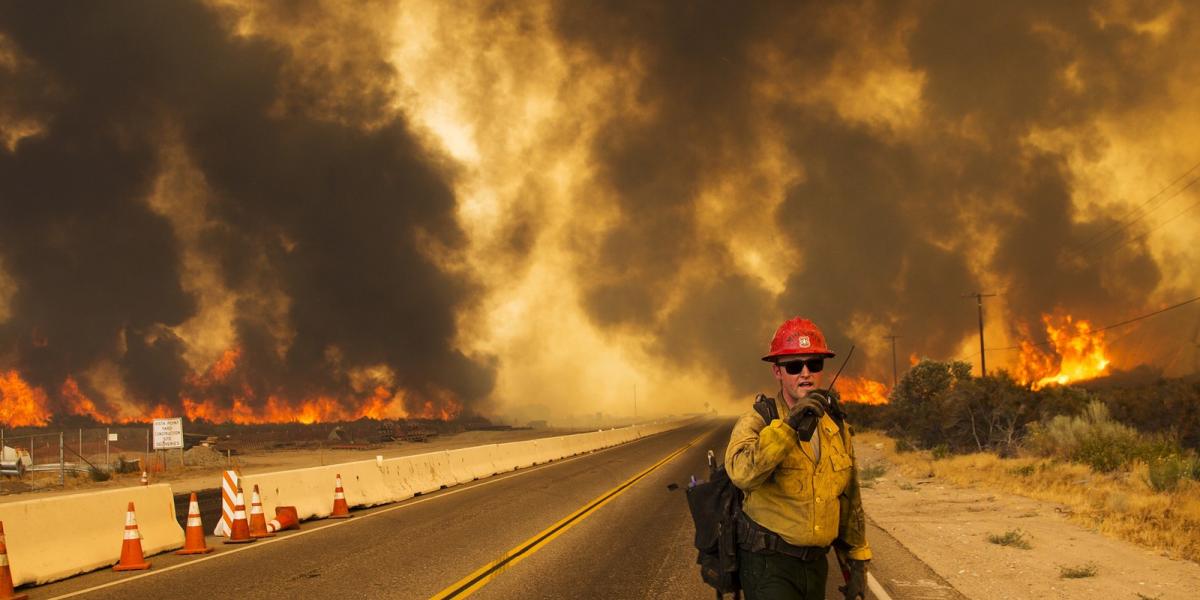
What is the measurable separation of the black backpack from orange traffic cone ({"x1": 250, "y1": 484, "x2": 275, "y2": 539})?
1103 centimetres

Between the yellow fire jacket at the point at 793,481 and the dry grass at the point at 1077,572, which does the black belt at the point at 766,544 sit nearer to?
the yellow fire jacket at the point at 793,481

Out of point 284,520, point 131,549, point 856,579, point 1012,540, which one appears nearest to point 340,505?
point 284,520

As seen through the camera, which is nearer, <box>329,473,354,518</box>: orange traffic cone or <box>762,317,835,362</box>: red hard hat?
<box>762,317,835,362</box>: red hard hat

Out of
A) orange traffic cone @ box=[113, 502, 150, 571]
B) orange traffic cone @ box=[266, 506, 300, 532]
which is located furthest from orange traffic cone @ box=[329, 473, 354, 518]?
orange traffic cone @ box=[113, 502, 150, 571]

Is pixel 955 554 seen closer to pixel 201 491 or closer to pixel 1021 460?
pixel 1021 460

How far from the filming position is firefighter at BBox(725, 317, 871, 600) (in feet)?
12.8

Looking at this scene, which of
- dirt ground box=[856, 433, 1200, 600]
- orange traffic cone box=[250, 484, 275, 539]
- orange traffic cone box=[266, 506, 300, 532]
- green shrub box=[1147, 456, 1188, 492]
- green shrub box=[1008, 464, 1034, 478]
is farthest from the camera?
green shrub box=[1008, 464, 1034, 478]

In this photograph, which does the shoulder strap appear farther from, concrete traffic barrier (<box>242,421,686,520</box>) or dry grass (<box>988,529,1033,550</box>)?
concrete traffic barrier (<box>242,421,686,520</box>)

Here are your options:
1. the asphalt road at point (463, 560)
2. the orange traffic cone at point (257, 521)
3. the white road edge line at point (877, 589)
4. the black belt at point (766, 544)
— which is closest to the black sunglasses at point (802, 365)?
the black belt at point (766, 544)

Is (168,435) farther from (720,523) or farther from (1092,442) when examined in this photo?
(720,523)

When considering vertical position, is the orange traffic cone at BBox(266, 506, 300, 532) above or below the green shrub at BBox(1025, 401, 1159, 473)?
above

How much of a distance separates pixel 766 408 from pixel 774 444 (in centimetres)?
42

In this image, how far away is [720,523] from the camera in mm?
4355

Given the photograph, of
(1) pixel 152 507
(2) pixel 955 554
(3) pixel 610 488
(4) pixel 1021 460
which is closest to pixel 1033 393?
(4) pixel 1021 460
